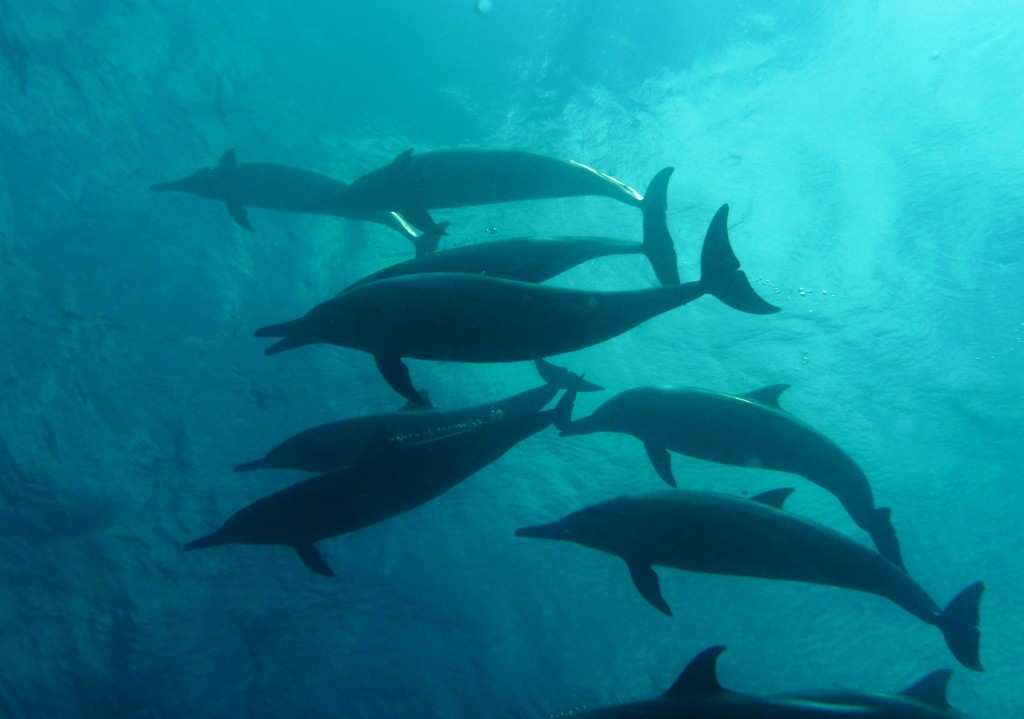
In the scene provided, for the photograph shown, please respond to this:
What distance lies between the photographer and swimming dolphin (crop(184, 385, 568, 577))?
175 inches

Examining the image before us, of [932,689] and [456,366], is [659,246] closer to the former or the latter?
[932,689]

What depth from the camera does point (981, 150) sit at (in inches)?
537

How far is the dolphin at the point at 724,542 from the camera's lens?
16.1 ft

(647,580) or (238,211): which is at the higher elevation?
(238,211)

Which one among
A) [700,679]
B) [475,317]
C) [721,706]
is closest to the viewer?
[475,317]

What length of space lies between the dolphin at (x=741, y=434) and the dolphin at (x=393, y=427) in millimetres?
768

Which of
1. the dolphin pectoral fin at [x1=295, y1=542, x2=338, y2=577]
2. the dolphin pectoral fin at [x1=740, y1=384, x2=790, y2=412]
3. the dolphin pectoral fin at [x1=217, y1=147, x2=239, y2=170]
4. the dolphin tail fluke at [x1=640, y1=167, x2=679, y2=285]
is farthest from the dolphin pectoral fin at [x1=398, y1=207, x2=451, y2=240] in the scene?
the dolphin pectoral fin at [x1=217, y1=147, x2=239, y2=170]

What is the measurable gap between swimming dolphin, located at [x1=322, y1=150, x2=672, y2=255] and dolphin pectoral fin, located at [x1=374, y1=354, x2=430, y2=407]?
2612 millimetres

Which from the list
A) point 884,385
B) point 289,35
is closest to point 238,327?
point 289,35

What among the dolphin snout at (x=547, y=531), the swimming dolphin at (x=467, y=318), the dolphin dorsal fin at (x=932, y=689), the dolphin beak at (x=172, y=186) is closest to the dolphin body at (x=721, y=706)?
the dolphin dorsal fin at (x=932, y=689)

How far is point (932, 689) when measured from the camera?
591 cm

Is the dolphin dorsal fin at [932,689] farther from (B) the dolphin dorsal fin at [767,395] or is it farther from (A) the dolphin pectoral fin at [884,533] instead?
(B) the dolphin dorsal fin at [767,395]

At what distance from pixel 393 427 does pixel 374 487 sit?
2.09ft

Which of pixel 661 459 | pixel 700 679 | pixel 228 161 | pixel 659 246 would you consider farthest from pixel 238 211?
pixel 700 679
